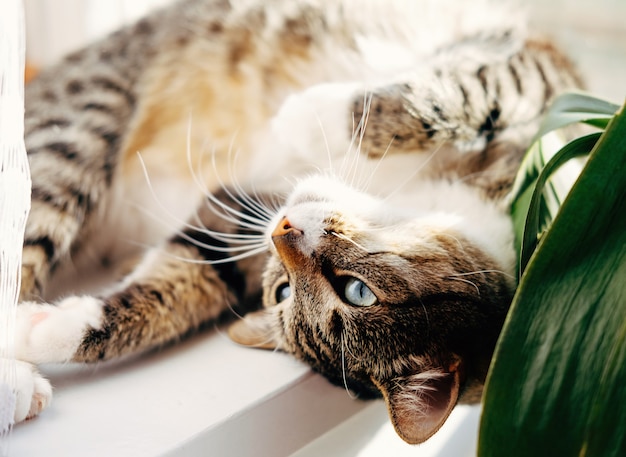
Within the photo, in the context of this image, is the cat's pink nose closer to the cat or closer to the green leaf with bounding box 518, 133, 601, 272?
the cat

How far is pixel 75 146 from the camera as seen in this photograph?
1.16 meters

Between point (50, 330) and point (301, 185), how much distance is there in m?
0.43

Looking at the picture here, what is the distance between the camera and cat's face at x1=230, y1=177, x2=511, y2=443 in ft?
2.81

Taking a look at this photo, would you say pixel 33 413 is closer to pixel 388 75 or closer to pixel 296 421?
pixel 296 421

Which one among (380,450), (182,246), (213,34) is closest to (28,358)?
(182,246)

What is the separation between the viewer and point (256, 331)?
1059 mm

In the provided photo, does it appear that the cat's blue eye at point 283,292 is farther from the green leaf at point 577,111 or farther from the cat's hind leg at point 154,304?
the green leaf at point 577,111

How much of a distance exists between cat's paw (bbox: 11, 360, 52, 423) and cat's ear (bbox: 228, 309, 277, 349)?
0.31m

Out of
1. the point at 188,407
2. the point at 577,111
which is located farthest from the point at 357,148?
the point at 188,407

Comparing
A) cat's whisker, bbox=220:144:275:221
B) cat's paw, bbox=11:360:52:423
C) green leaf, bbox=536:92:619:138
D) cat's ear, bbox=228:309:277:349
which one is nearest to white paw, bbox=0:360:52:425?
cat's paw, bbox=11:360:52:423

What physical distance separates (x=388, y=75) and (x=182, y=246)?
0.52 meters

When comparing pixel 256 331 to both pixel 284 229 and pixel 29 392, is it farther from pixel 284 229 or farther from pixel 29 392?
pixel 29 392

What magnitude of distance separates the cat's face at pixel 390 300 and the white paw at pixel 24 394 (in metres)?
0.36

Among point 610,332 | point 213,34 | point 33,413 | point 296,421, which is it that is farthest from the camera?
point 213,34
